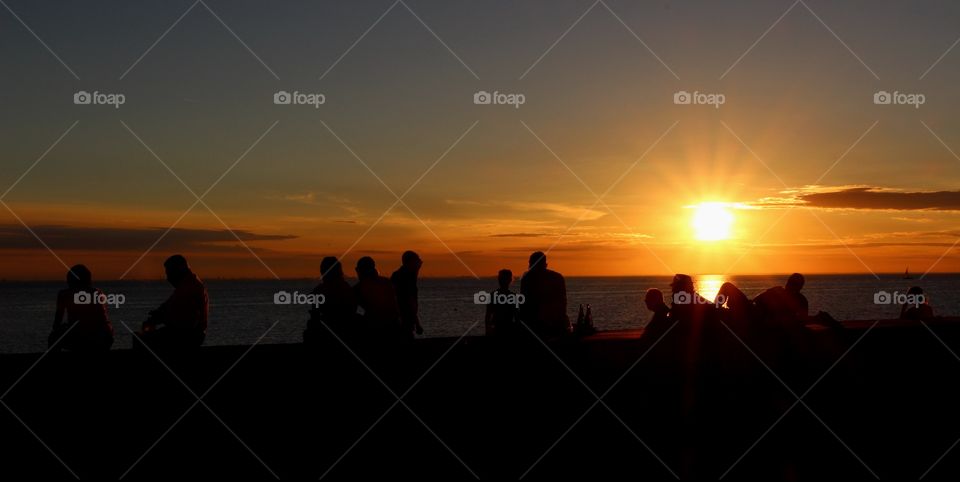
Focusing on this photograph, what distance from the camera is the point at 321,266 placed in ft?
40.1

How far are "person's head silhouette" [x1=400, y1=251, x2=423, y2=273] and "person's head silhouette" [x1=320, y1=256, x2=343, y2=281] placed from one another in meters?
2.12

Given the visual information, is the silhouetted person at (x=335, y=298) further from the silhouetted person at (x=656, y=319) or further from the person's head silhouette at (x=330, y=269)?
the silhouetted person at (x=656, y=319)

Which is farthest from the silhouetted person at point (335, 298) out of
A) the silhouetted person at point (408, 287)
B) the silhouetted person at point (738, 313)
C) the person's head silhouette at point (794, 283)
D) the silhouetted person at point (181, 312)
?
the person's head silhouette at point (794, 283)

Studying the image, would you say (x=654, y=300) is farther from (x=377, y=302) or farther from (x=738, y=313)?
(x=377, y=302)

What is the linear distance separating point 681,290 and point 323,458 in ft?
14.8

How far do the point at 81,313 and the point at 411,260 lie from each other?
4.56m

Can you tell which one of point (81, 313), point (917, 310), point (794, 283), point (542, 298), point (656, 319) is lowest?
point (81, 313)

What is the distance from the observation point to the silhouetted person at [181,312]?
10.8 meters

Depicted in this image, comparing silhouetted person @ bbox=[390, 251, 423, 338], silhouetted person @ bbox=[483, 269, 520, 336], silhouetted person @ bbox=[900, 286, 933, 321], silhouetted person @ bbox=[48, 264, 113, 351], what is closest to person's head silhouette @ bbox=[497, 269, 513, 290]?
silhouetted person @ bbox=[483, 269, 520, 336]

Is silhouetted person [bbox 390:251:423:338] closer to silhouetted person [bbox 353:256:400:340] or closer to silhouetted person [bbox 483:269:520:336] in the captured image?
silhouetted person [bbox 483:269:520:336]

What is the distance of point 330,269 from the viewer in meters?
12.1

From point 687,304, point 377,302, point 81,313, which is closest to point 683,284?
point 687,304

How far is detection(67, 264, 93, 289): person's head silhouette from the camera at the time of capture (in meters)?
12.0

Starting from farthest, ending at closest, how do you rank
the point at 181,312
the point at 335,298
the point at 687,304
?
the point at 335,298
the point at 687,304
the point at 181,312
